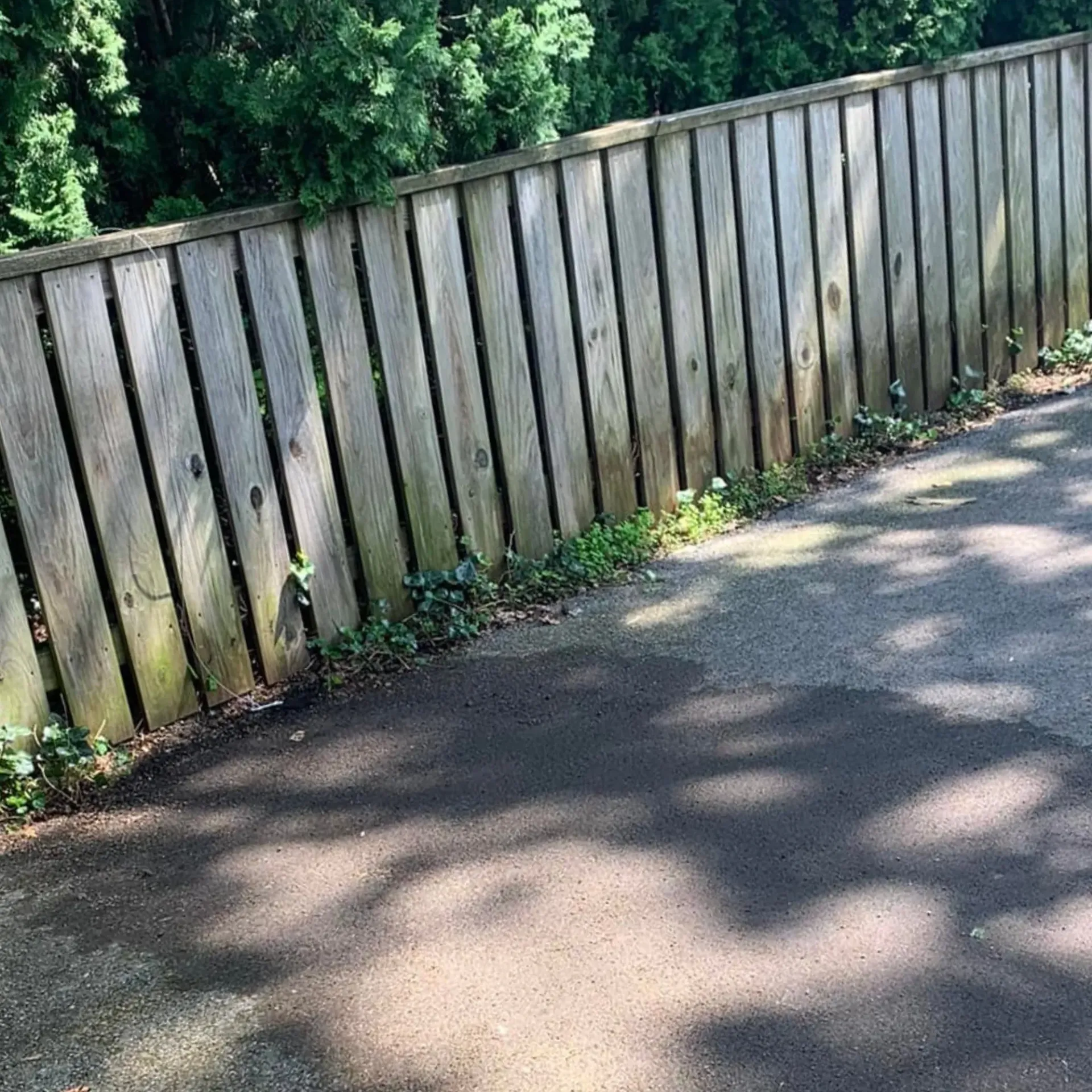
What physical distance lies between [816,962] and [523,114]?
3.16 m

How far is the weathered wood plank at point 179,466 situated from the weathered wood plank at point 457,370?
3.00 ft

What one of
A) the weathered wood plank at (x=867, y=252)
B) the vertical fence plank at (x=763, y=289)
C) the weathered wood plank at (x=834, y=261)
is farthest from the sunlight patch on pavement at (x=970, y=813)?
the weathered wood plank at (x=867, y=252)

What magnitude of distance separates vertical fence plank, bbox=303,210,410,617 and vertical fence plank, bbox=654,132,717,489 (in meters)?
1.39

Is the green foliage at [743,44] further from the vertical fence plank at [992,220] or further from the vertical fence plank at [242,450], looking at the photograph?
the vertical fence plank at [242,450]

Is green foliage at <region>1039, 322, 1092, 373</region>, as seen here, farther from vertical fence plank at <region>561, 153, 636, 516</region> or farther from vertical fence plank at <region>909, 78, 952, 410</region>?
vertical fence plank at <region>561, 153, 636, 516</region>

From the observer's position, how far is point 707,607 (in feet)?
16.8

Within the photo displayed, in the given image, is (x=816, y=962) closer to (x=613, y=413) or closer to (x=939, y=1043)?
(x=939, y=1043)

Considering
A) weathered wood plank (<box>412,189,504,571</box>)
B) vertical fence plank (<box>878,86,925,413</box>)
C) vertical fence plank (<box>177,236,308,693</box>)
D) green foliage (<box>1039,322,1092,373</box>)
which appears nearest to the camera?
Answer: vertical fence plank (<box>177,236,308,693</box>)

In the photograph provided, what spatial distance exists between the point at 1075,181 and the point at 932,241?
3.73ft

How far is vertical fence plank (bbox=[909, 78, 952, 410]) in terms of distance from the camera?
652 cm

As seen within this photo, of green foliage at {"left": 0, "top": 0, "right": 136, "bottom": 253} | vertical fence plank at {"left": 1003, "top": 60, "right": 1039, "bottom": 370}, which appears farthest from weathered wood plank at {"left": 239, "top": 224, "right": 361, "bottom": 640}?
vertical fence plank at {"left": 1003, "top": 60, "right": 1039, "bottom": 370}

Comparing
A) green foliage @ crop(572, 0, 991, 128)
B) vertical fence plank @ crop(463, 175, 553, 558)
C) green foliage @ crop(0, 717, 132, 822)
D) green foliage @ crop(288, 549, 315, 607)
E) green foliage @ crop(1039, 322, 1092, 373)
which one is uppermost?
green foliage @ crop(572, 0, 991, 128)

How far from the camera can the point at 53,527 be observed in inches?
168

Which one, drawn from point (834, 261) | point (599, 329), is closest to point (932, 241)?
point (834, 261)
